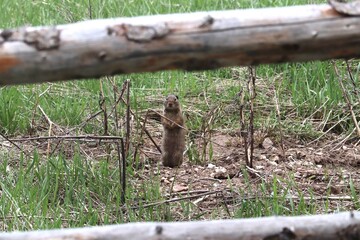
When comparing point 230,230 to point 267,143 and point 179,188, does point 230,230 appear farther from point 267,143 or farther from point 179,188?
point 267,143

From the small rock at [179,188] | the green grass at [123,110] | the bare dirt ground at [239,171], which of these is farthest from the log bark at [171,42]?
the small rock at [179,188]

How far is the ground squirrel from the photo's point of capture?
4684 millimetres

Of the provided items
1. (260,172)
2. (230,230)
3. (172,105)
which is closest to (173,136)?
(172,105)

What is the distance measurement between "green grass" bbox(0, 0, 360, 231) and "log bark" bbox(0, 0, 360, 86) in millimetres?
1598

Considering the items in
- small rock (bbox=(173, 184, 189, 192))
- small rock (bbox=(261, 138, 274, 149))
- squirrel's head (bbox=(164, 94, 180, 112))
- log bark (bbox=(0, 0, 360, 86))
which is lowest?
small rock (bbox=(173, 184, 189, 192))

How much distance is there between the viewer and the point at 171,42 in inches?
87.0

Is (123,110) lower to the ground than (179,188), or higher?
higher

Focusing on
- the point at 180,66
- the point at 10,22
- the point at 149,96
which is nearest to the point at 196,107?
the point at 149,96

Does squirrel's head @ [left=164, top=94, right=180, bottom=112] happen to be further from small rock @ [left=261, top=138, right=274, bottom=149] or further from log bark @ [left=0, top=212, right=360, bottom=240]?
log bark @ [left=0, top=212, right=360, bottom=240]

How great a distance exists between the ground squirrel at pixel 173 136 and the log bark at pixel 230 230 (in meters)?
2.22

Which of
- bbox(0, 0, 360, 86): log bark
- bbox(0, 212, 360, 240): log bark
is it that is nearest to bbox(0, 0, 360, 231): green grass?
bbox(0, 212, 360, 240): log bark

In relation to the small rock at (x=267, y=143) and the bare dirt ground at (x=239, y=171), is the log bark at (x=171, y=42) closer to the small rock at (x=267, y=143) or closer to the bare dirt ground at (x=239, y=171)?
Result: the bare dirt ground at (x=239, y=171)

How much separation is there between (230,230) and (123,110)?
314cm

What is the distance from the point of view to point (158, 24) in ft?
7.25
